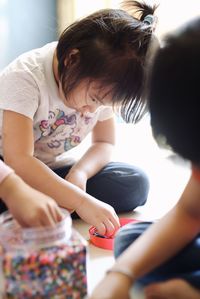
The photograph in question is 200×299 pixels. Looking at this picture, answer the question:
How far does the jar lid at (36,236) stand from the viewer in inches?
24.3

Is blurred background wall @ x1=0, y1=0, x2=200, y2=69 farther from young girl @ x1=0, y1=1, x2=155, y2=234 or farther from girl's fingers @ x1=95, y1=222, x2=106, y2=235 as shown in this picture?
girl's fingers @ x1=95, y1=222, x2=106, y2=235

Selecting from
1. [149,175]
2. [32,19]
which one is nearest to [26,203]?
[149,175]

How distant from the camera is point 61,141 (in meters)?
1.10

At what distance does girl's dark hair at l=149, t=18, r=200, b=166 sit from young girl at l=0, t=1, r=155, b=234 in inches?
12.6

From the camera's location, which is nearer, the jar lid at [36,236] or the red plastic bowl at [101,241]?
the jar lid at [36,236]

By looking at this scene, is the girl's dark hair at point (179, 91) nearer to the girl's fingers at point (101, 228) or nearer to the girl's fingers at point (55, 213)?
the girl's fingers at point (55, 213)

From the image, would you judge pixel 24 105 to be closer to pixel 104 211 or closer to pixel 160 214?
pixel 104 211

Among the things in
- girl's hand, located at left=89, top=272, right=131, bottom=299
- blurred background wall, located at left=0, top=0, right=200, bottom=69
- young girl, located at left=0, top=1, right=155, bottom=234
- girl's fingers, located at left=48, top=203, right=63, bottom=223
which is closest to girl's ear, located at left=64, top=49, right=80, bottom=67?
young girl, located at left=0, top=1, right=155, bottom=234

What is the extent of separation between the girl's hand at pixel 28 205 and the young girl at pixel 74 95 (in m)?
0.22

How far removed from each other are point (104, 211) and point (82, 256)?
32 cm

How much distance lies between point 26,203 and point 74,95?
1.11 ft

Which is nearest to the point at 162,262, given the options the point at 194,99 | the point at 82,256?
the point at 82,256

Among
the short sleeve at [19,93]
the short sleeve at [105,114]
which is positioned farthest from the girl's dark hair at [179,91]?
the short sleeve at [105,114]

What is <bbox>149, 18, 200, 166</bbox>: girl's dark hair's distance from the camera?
527 millimetres
